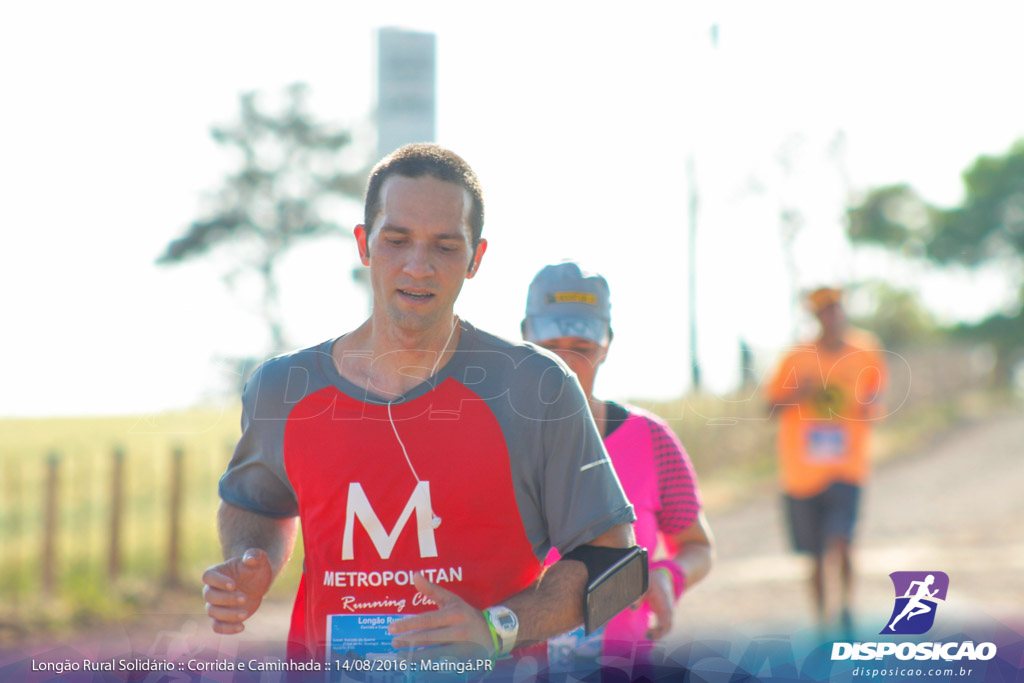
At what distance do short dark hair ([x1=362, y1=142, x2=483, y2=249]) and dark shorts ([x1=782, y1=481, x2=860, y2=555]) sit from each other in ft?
17.8

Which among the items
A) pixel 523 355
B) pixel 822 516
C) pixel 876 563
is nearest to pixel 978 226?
pixel 876 563

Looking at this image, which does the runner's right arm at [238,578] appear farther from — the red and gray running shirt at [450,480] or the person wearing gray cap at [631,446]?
the person wearing gray cap at [631,446]

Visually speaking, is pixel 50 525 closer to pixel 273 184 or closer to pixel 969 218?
pixel 273 184

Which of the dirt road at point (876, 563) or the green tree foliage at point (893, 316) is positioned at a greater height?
the green tree foliage at point (893, 316)

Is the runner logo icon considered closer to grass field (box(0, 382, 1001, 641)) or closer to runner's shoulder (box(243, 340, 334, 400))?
runner's shoulder (box(243, 340, 334, 400))

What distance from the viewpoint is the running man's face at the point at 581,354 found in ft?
10.1

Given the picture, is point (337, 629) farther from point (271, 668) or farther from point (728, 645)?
point (728, 645)

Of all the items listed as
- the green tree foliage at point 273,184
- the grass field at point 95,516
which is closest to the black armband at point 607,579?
the grass field at point 95,516

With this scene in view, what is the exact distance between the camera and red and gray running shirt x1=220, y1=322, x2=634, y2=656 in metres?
2.43

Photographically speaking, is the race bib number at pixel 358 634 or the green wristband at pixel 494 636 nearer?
the green wristband at pixel 494 636

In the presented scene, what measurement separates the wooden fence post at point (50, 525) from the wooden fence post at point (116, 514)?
56 centimetres

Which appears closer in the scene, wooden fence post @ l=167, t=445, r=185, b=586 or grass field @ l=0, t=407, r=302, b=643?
grass field @ l=0, t=407, r=302, b=643

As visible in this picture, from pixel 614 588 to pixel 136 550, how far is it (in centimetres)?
834

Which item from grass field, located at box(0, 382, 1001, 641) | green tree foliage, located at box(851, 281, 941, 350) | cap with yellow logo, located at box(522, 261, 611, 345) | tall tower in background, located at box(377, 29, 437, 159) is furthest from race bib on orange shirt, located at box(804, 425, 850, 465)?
green tree foliage, located at box(851, 281, 941, 350)
